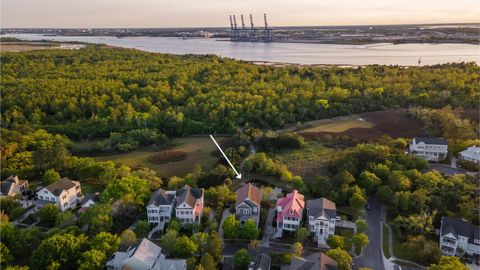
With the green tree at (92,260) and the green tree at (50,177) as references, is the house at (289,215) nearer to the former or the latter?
the green tree at (92,260)

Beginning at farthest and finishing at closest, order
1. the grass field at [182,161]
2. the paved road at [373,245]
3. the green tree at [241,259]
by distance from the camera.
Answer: the grass field at [182,161], the paved road at [373,245], the green tree at [241,259]

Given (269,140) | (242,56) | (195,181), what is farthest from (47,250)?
(242,56)

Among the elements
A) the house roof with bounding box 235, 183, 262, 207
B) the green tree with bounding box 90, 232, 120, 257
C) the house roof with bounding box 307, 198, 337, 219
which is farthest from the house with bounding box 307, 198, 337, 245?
the green tree with bounding box 90, 232, 120, 257

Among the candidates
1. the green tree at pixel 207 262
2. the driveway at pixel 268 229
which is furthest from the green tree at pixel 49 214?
the driveway at pixel 268 229

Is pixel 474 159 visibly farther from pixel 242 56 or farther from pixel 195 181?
pixel 242 56

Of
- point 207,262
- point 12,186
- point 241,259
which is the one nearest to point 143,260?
point 207,262

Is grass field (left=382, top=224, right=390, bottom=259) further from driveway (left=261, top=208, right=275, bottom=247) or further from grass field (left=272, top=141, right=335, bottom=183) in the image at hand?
grass field (left=272, top=141, right=335, bottom=183)

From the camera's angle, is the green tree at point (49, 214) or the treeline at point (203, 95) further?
the treeline at point (203, 95)
